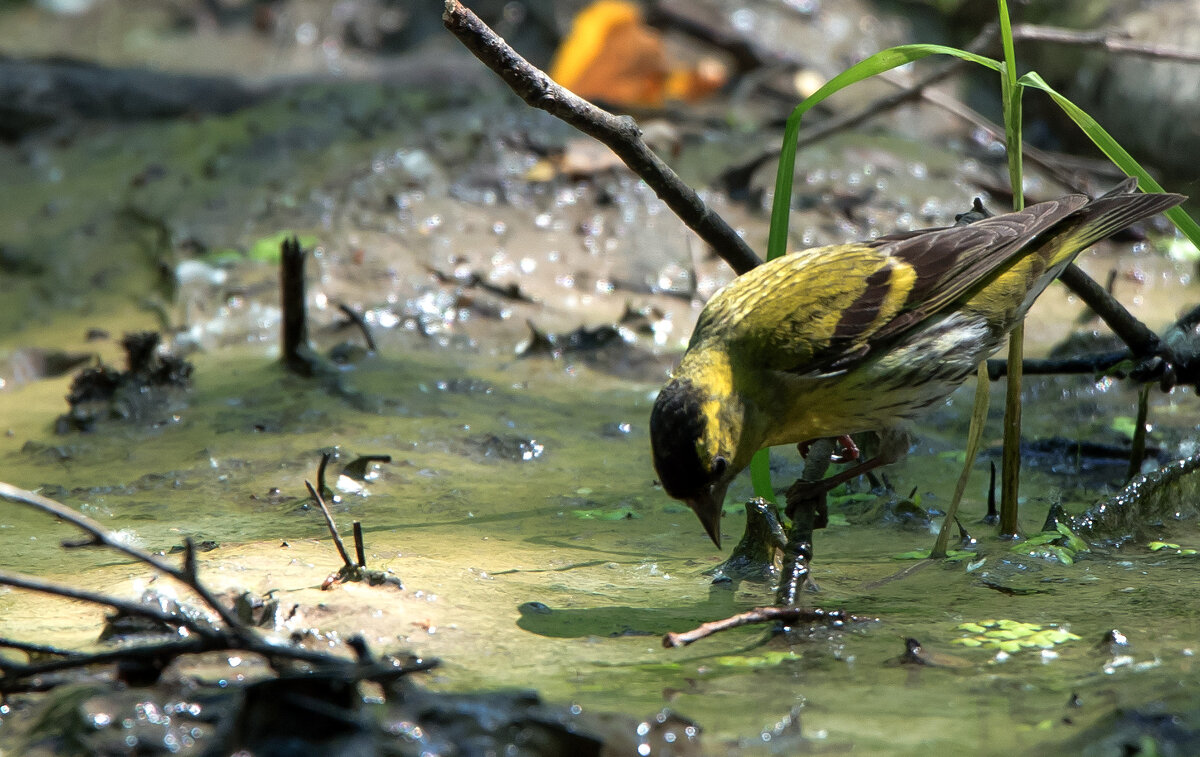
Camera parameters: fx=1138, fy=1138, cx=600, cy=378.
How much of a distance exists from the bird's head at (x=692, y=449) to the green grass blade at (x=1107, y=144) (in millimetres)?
1360

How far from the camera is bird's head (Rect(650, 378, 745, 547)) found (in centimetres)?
322

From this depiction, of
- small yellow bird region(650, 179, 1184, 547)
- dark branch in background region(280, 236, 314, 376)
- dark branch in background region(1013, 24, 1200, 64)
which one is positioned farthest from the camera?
dark branch in background region(280, 236, 314, 376)

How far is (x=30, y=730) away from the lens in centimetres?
229

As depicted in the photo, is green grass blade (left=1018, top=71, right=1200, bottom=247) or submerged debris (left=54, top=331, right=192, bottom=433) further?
submerged debris (left=54, top=331, right=192, bottom=433)

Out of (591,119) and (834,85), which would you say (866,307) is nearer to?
(834,85)

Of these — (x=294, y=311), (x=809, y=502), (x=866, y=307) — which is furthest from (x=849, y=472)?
(x=294, y=311)

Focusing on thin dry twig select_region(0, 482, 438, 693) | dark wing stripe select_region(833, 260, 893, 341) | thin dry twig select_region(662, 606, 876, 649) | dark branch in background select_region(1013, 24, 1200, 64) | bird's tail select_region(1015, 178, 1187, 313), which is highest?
dark branch in background select_region(1013, 24, 1200, 64)

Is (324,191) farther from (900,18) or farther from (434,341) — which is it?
(900,18)

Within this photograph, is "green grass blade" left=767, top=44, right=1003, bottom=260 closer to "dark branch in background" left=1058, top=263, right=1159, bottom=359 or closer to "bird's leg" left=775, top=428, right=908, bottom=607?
"bird's leg" left=775, top=428, right=908, bottom=607

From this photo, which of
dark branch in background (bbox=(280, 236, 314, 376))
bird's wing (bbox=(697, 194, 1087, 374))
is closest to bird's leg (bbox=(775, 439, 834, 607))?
bird's wing (bbox=(697, 194, 1087, 374))

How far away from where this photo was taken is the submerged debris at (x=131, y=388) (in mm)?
4867

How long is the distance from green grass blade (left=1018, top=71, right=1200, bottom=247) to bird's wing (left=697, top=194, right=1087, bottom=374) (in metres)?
0.31

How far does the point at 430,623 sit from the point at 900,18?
9030mm

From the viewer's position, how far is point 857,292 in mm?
3930
